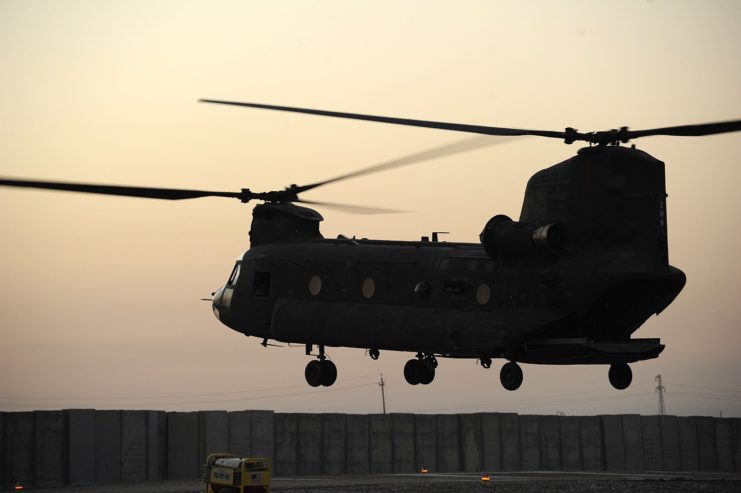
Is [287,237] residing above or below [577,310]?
above

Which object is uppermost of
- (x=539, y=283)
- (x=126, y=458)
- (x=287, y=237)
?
(x=287, y=237)

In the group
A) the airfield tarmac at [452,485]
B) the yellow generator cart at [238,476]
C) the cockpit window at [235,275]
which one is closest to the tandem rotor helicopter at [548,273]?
the cockpit window at [235,275]

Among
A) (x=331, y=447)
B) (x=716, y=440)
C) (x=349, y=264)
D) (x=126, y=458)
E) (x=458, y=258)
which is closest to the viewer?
(x=458, y=258)

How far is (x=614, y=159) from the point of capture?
27750mm

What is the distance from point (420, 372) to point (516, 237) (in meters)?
7.00

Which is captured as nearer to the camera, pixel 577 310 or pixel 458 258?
pixel 577 310

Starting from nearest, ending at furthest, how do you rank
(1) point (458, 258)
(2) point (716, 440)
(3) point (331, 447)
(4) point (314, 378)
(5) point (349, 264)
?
1. (1) point (458, 258)
2. (5) point (349, 264)
3. (4) point (314, 378)
4. (3) point (331, 447)
5. (2) point (716, 440)

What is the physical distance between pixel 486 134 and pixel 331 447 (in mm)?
52506

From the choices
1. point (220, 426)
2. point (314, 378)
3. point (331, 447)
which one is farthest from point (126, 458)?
point (314, 378)

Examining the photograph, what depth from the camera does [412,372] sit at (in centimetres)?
3344

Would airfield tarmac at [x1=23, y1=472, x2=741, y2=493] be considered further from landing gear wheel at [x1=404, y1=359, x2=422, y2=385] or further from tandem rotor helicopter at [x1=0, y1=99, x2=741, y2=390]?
tandem rotor helicopter at [x1=0, y1=99, x2=741, y2=390]

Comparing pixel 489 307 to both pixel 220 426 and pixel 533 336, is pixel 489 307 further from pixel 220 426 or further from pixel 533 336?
pixel 220 426

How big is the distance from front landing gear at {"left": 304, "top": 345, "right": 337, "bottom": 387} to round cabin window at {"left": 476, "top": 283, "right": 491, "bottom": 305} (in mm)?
7371

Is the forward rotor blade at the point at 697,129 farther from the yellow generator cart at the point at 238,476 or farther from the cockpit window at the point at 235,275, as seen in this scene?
the yellow generator cart at the point at 238,476
